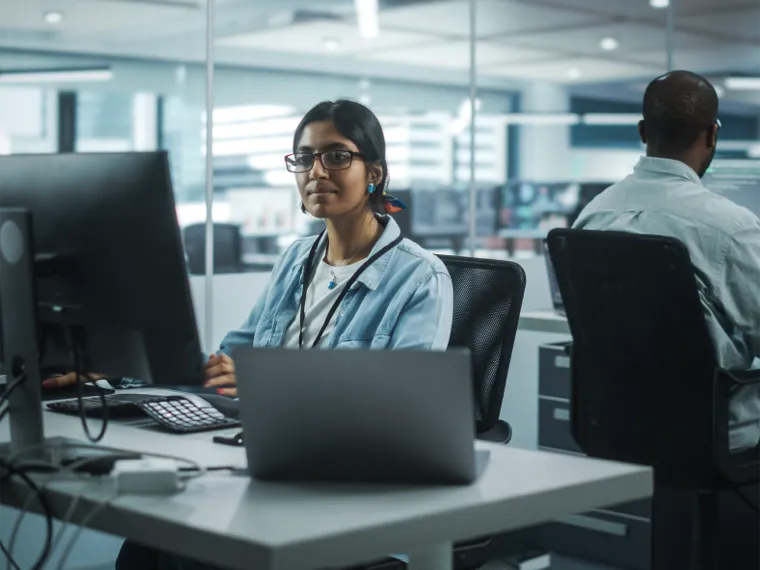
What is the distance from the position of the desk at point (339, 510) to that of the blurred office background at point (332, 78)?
374cm

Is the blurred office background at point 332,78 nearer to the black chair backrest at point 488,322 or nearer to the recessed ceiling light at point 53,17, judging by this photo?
the recessed ceiling light at point 53,17

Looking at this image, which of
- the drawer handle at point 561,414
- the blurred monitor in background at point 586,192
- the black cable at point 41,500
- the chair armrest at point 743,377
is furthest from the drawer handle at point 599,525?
the blurred monitor in background at point 586,192

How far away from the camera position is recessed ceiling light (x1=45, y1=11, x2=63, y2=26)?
754 centimetres

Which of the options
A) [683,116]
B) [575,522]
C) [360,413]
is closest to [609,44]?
[575,522]

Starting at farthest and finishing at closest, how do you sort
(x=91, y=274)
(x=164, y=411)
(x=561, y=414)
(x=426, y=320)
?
1. (x=561, y=414)
2. (x=426, y=320)
3. (x=164, y=411)
4. (x=91, y=274)

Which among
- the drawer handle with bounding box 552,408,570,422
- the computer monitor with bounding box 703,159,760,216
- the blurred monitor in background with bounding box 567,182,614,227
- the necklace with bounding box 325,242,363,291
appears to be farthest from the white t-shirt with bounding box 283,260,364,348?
the blurred monitor in background with bounding box 567,182,614,227

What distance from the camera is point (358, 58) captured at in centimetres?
995

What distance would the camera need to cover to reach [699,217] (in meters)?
2.45

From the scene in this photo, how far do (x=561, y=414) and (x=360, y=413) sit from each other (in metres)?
2.21

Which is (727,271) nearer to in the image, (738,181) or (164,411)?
(164,411)

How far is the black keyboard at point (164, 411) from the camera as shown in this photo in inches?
70.4

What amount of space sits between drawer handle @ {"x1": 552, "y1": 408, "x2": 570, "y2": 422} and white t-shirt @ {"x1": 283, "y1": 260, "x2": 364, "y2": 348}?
4.63 feet

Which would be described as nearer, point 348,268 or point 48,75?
point 348,268

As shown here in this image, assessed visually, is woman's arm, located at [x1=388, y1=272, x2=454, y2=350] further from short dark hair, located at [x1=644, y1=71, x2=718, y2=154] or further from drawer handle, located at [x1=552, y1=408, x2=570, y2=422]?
drawer handle, located at [x1=552, y1=408, x2=570, y2=422]
